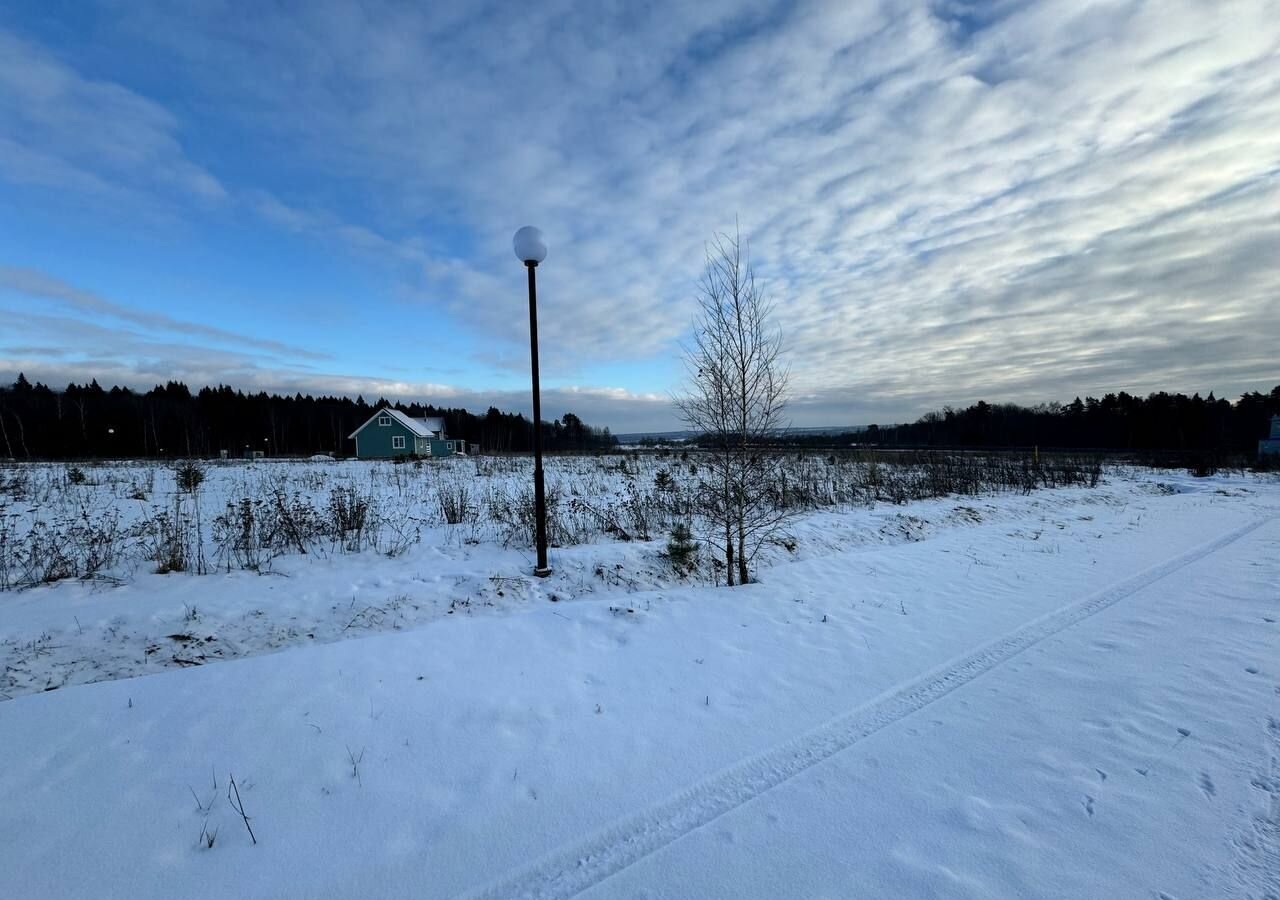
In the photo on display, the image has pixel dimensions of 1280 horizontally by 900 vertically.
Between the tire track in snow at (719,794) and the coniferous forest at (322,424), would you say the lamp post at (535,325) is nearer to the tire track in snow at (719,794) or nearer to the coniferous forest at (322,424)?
the tire track in snow at (719,794)

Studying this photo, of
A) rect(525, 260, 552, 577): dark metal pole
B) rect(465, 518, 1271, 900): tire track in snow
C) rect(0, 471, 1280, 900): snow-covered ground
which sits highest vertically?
rect(525, 260, 552, 577): dark metal pole

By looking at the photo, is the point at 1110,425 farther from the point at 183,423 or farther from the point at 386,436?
the point at 183,423

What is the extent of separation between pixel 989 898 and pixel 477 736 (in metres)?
3.00

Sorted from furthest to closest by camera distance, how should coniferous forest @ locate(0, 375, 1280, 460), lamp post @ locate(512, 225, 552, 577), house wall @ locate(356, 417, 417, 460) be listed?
coniferous forest @ locate(0, 375, 1280, 460) → house wall @ locate(356, 417, 417, 460) → lamp post @ locate(512, 225, 552, 577)

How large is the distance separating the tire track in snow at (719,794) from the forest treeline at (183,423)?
1836 inches

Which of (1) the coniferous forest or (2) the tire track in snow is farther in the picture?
(1) the coniferous forest

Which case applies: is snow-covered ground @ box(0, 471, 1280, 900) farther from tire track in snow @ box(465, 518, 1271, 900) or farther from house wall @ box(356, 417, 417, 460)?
house wall @ box(356, 417, 417, 460)

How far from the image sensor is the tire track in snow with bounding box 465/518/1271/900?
248 cm

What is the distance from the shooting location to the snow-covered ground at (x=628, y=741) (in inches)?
98.6

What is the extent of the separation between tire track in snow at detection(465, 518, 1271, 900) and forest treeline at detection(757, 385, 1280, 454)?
40.7 m

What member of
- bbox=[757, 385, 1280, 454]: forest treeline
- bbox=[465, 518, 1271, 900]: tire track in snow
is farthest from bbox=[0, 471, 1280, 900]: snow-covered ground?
bbox=[757, 385, 1280, 454]: forest treeline

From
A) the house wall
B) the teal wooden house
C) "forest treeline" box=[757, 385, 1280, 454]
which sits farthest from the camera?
"forest treeline" box=[757, 385, 1280, 454]

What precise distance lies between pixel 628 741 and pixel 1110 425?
81.6m

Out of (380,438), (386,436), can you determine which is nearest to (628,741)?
(386,436)
